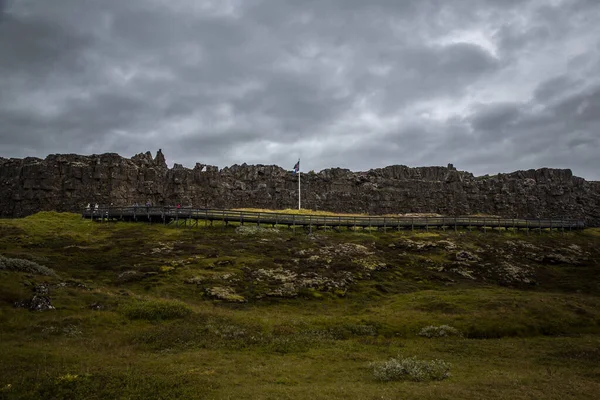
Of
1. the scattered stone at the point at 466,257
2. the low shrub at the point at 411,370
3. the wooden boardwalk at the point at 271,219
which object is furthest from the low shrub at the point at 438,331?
the wooden boardwalk at the point at 271,219

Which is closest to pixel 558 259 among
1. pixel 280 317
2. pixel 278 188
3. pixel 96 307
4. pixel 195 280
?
pixel 280 317

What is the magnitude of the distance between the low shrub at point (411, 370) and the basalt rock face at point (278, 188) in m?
84.7

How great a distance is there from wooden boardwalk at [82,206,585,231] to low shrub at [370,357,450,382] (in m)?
44.3

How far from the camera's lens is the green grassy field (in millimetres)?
16750

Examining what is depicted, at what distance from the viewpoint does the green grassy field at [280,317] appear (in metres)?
16.8

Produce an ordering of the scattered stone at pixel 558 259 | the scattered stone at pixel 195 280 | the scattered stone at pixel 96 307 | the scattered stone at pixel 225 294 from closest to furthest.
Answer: the scattered stone at pixel 96 307 < the scattered stone at pixel 225 294 < the scattered stone at pixel 195 280 < the scattered stone at pixel 558 259

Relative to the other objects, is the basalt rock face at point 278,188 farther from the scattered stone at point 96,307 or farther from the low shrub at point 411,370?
the low shrub at point 411,370

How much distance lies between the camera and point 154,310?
27500 mm

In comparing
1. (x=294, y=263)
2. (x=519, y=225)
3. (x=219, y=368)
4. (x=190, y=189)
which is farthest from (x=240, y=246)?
(x=519, y=225)

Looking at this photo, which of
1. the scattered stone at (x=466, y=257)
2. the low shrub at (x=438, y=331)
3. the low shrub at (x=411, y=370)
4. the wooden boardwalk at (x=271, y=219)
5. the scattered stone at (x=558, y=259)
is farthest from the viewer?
the wooden boardwalk at (x=271, y=219)

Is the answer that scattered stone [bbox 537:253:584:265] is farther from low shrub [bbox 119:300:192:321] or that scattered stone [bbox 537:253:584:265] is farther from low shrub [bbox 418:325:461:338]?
low shrub [bbox 119:300:192:321]

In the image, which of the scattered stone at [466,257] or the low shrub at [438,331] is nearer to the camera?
the low shrub at [438,331]

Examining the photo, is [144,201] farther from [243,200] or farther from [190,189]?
[243,200]

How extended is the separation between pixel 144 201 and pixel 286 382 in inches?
3412
